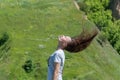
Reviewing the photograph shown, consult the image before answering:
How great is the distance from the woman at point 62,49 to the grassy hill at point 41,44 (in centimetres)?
3191

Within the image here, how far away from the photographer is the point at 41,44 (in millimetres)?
49781

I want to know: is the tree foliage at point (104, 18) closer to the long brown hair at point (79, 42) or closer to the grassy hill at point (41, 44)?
the grassy hill at point (41, 44)

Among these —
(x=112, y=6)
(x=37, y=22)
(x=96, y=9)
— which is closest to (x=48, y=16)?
(x=37, y=22)

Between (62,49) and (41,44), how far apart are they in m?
40.5

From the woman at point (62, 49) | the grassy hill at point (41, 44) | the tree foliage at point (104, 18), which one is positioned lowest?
the tree foliage at point (104, 18)

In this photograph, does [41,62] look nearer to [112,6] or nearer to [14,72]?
[14,72]

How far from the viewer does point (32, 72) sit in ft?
145

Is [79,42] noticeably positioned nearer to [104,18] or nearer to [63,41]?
[63,41]

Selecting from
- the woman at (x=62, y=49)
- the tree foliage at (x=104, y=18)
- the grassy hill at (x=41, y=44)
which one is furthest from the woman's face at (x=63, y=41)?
the tree foliage at (x=104, y=18)

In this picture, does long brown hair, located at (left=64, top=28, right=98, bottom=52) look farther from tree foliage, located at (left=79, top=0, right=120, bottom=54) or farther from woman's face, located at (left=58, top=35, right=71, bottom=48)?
tree foliage, located at (left=79, top=0, right=120, bottom=54)

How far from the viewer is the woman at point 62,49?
29.7 ft

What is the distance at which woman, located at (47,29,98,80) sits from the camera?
29.7 ft

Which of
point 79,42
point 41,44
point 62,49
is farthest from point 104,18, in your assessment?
point 62,49

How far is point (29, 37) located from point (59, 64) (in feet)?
142
